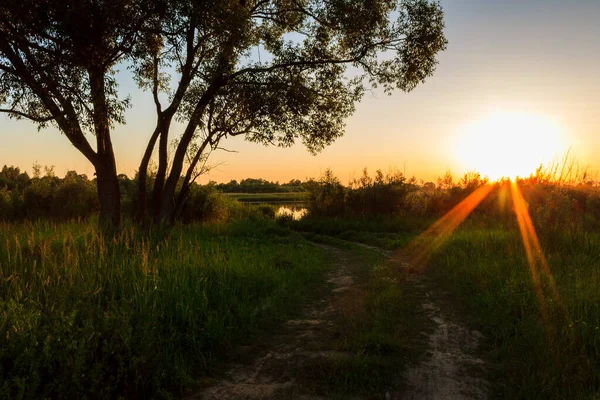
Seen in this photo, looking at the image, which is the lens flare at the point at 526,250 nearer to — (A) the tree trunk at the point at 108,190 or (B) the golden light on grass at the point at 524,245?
(B) the golden light on grass at the point at 524,245

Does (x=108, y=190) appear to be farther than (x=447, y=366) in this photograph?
Yes

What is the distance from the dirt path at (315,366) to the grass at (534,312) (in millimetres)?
361

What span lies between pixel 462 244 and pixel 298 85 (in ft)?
25.7

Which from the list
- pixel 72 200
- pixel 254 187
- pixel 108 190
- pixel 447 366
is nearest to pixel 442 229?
pixel 108 190

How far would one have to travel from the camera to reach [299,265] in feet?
34.0

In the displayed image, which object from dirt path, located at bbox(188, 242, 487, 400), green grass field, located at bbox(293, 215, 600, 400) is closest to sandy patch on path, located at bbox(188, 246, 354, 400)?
dirt path, located at bbox(188, 242, 487, 400)

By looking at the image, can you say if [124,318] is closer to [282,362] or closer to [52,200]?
[282,362]

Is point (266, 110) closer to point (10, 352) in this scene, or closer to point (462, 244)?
point (462, 244)

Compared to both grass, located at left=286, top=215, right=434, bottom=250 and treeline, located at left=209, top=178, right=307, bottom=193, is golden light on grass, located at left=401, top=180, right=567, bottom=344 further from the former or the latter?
treeline, located at left=209, top=178, right=307, bottom=193

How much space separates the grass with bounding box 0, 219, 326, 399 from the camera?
400 centimetres

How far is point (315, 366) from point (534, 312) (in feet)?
12.0

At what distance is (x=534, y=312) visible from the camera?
6.26 meters

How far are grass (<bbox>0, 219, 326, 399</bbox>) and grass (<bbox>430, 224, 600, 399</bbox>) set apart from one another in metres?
3.24

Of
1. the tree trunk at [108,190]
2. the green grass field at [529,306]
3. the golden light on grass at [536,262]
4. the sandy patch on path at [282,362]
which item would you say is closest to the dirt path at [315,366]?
the sandy patch on path at [282,362]
